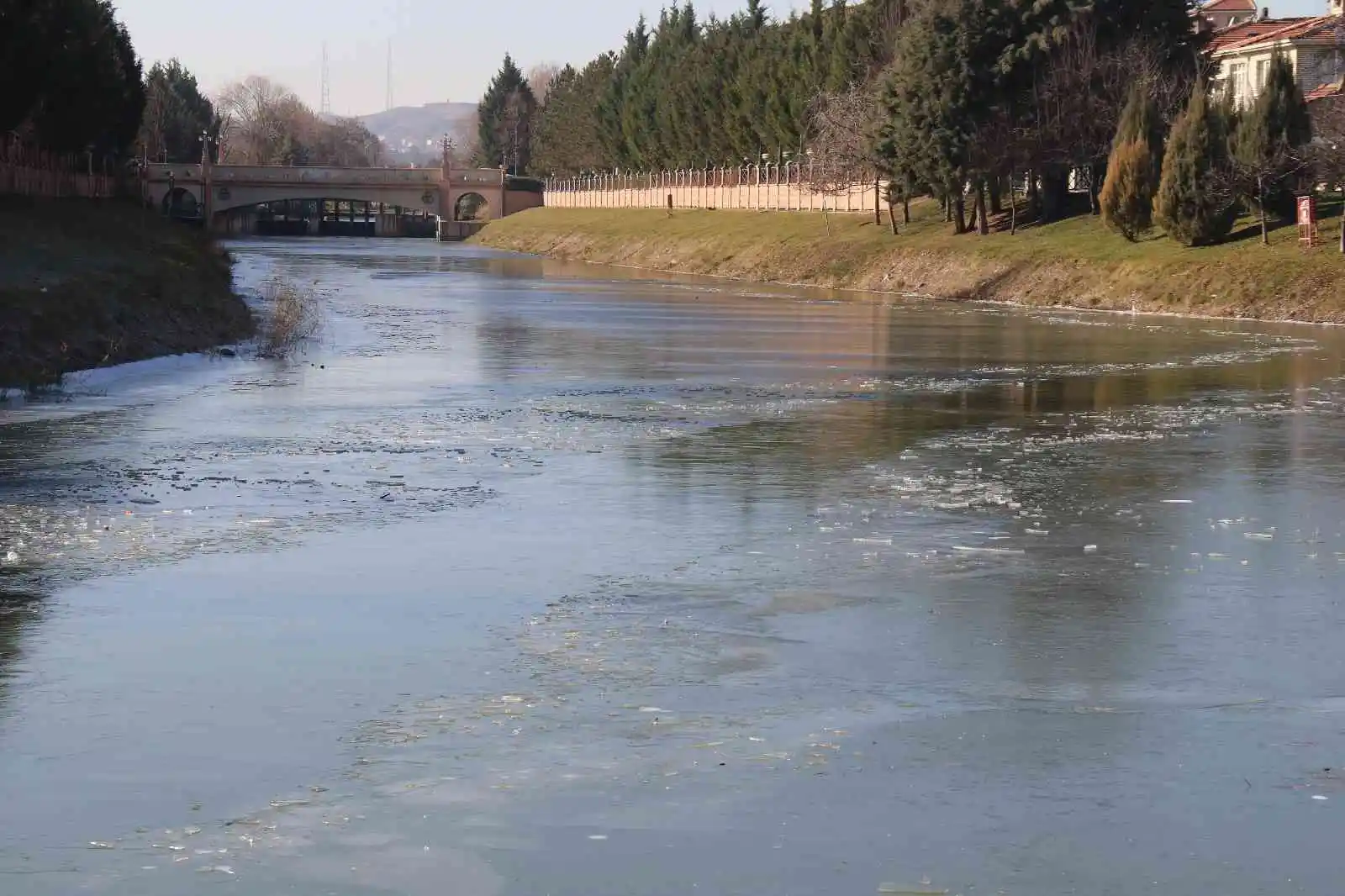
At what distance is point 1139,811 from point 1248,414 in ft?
53.6

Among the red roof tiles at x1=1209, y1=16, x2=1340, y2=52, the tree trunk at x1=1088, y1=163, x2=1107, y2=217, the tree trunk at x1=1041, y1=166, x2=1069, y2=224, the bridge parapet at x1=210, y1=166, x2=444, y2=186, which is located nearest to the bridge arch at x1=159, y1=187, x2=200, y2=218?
the bridge parapet at x1=210, y1=166, x2=444, y2=186

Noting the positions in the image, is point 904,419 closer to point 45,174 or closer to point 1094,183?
point 45,174

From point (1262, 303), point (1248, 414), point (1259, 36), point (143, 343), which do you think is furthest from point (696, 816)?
point (1259, 36)

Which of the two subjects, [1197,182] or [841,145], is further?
[841,145]

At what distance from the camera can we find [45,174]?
197 ft

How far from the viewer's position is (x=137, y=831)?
7523 millimetres

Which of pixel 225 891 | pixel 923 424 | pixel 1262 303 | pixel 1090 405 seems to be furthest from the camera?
pixel 1262 303

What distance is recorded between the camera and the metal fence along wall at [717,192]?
95.8 meters

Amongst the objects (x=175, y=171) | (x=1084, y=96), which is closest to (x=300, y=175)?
(x=175, y=171)

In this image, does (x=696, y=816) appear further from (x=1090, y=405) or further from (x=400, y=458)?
(x=1090, y=405)

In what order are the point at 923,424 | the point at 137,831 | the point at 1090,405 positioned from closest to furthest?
the point at 137,831
the point at 923,424
the point at 1090,405

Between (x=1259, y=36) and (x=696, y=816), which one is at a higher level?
(x=1259, y=36)

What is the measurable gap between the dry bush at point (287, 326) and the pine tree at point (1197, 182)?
2349 centimetres

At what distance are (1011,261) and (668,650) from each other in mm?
51526
